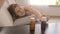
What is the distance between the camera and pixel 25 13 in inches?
92.4

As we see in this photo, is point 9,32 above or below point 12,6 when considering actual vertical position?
below

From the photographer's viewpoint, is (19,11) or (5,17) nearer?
(5,17)

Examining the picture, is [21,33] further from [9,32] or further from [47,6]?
[47,6]

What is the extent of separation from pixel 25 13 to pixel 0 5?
0.52m

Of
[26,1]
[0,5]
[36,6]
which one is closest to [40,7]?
[36,6]

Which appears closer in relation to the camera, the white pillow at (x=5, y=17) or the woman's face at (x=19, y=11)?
the white pillow at (x=5, y=17)

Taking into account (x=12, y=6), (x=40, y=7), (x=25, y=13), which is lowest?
(x=40, y=7)

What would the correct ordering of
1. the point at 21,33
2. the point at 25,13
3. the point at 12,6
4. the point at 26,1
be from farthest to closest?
the point at 26,1 → the point at 25,13 → the point at 12,6 → the point at 21,33

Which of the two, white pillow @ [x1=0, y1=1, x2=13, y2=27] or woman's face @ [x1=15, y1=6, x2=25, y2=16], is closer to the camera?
white pillow @ [x1=0, y1=1, x2=13, y2=27]

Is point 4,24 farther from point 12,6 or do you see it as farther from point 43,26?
point 43,26

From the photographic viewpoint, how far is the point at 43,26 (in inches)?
64.5

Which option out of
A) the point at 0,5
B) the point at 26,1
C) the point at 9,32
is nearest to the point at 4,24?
the point at 0,5

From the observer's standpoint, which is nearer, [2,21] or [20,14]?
[2,21]

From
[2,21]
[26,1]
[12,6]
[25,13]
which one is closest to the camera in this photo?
[2,21]
